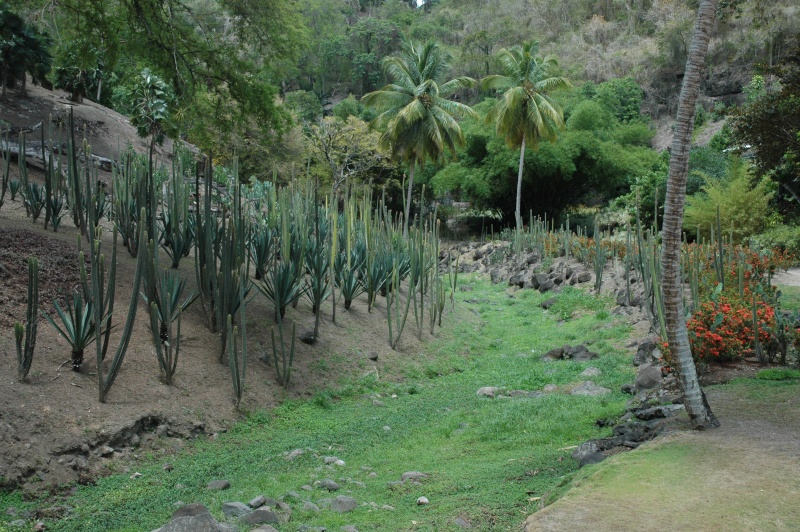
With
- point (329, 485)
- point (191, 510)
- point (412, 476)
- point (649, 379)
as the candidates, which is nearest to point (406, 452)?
point (412, 476)

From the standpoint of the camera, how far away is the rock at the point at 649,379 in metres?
6.45

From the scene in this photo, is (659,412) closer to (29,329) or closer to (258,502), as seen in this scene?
(258,502)

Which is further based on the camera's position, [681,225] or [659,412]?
[659,412]

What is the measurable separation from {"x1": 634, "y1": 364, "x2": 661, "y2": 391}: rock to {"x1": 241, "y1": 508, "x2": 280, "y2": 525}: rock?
3.94m

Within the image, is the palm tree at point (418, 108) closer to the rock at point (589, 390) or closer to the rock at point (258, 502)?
the rock at point (589, 390)

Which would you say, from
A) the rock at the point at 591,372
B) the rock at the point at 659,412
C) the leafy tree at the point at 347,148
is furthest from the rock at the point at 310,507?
the leafy tree at the point at 347,148

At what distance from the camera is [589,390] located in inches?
284

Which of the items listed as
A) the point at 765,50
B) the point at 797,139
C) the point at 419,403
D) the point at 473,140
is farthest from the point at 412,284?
the point at 765,50

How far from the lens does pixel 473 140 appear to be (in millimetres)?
35344

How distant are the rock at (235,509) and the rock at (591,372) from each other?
5.06 meters

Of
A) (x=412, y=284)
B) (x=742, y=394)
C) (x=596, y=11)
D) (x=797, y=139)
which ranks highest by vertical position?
(x=596, y=11)

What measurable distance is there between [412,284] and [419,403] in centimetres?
263

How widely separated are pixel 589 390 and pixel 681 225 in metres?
2.97

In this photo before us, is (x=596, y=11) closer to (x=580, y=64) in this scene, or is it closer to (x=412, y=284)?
(x=580, y=64)
